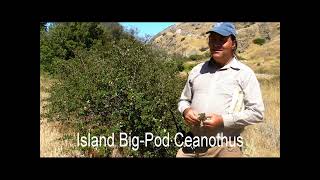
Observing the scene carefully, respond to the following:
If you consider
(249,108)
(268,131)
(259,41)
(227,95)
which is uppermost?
(259,41)

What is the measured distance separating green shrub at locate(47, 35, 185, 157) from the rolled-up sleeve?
5.14 feet

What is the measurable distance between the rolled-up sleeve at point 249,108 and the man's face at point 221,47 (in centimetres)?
24

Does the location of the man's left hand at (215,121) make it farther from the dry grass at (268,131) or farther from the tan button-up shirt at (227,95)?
the dry grass at (268,131)

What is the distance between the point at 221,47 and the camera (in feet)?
14.1

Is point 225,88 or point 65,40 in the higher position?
point 65,40

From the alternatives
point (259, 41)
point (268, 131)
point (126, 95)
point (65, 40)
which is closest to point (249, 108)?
point (268, 131)

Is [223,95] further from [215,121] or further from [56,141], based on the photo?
[56,141]

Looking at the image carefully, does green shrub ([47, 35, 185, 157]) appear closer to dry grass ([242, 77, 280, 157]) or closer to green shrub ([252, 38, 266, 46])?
dry grass ([242, 77, 280, 157])

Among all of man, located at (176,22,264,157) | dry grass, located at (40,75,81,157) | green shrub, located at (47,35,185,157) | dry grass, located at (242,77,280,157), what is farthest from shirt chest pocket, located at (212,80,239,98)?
dry grass, located at (40,75,81,157)

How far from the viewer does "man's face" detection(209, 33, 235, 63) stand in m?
4.29

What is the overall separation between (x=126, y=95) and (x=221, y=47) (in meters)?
2.05
